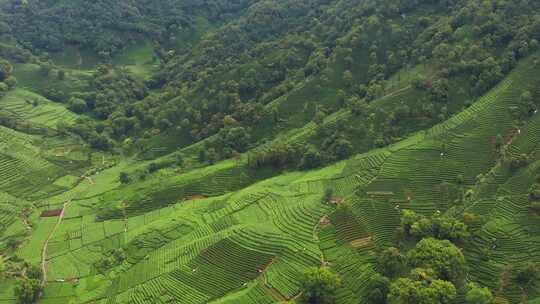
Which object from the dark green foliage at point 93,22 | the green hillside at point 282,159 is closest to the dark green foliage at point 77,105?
the green hillside at point 282,159

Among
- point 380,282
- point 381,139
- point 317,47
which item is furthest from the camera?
point 317,47

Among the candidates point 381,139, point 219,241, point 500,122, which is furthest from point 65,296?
point 500,122

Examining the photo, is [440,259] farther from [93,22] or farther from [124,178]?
[93,22]

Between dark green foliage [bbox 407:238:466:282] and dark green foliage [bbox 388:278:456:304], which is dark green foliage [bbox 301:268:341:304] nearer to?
dark green foliage [bbox 388:278:456:304]

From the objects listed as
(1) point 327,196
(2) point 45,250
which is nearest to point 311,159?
(1) point 327,196

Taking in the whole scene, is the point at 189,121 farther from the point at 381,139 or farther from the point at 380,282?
the point at 380,282
